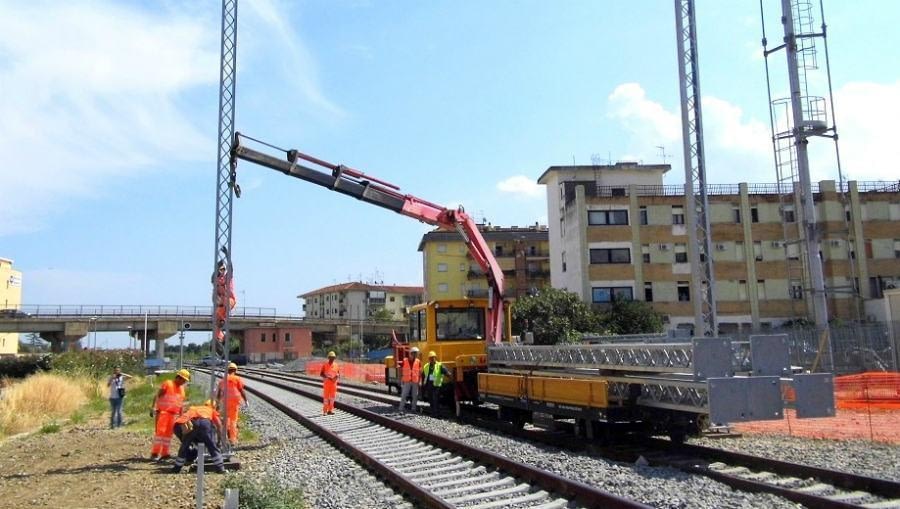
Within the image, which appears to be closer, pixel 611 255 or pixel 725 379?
pixel 725 379

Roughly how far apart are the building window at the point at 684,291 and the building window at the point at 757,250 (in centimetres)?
482

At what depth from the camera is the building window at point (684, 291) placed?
4978cm

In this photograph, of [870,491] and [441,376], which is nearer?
[870,491]

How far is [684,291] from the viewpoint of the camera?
5003 cm

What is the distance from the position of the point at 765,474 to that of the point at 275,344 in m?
91.0

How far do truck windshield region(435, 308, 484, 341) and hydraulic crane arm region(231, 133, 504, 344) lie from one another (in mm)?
401

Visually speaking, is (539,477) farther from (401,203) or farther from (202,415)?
(401,203)

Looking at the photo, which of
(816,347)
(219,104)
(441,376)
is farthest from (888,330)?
(219,104)

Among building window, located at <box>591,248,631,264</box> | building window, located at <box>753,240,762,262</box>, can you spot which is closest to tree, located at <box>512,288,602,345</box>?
building window, located at <box>591,248,631,264</box>

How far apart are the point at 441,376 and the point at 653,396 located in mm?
7214

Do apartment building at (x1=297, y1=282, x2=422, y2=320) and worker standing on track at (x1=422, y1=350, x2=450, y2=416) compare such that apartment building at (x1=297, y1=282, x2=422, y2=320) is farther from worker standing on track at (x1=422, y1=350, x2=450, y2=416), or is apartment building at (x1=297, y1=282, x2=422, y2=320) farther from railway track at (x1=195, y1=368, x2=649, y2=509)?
railway track at (x1=195, y1=368, x2=649, y2=509)

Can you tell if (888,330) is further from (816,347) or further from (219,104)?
(219,104)

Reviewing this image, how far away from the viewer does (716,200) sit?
50.3 meters

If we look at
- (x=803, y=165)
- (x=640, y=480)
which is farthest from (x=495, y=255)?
(x=640, y=480)
